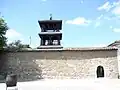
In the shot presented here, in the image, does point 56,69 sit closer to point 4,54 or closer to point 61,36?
point 4,54

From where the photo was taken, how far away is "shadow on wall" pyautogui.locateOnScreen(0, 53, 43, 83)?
20.7 m

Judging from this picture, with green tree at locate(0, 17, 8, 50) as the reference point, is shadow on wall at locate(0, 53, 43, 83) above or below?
below

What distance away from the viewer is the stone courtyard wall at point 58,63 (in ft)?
67.7

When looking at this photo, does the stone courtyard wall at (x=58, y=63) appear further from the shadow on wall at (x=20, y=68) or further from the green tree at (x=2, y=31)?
the green tree at (x=2, y=31)

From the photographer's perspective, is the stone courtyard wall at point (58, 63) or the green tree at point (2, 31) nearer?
the green tree at point (2, 31)

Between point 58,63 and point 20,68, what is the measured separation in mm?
3998

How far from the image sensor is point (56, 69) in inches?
821

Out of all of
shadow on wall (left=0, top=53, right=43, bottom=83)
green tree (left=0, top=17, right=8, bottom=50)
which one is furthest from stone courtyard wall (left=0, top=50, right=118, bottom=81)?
green tree (left=0, top=17, right=8, bottom=50)

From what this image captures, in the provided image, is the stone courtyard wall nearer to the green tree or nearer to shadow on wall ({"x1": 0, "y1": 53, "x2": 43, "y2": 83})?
shadow on wall ({"x1": 0, "y1": 53, "x2": 43, "y2": 83})

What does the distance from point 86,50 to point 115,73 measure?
12.4 feet

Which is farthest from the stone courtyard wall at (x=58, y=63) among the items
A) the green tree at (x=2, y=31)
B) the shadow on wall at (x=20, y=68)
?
the green tree at (x=2, y=31)

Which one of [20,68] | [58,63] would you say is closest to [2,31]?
[20,68]

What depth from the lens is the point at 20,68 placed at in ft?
68.2

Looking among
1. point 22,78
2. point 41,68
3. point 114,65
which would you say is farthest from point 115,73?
point 22,78
